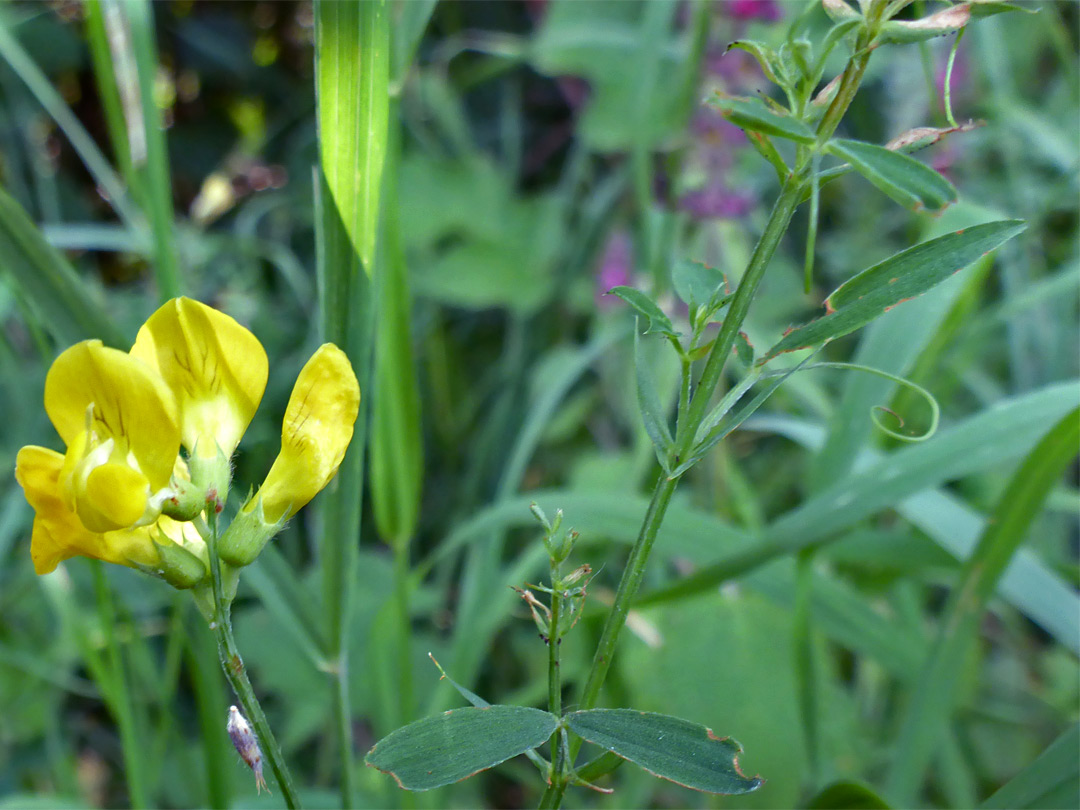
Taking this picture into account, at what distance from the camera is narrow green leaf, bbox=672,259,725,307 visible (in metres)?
0.39

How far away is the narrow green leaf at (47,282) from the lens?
0.50 metres

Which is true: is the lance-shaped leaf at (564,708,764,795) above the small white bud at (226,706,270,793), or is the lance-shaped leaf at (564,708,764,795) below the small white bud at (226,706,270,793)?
below

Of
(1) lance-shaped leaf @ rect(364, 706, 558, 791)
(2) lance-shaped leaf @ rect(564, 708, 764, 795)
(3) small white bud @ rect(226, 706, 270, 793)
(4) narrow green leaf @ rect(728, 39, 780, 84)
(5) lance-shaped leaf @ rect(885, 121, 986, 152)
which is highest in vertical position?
(4) narrow green leaf @ rect(728, 39, 780, 84)

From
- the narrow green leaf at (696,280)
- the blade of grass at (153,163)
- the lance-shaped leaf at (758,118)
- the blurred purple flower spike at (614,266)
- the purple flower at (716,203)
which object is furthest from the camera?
the blurred purple flower spike at (614,266)

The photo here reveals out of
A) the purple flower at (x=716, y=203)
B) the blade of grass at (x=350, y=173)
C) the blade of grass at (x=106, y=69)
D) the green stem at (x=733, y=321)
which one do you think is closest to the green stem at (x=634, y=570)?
the green stem at (x=733, y=321)

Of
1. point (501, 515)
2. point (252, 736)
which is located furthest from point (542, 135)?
point (252, 736)

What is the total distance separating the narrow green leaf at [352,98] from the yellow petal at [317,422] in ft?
0.52

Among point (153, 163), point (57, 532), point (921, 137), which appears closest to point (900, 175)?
point (921, 137)

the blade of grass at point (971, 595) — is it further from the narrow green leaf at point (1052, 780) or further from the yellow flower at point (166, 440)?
the yellow flower at point (166, 440)

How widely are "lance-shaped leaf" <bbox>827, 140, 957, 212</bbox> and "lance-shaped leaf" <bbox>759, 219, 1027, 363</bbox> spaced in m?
0.03

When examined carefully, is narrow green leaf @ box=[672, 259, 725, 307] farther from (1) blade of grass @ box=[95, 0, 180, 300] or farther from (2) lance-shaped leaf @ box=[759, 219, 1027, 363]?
(1) blade of grass @ box=[95, 0, 180, 300]

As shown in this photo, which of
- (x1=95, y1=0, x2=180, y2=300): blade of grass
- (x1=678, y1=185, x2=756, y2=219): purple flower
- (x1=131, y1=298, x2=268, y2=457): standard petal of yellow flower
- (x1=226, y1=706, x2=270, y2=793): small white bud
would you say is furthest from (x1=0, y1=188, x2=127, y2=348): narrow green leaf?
(x1=678, y1=185, x2=756, y2=219): purple flower

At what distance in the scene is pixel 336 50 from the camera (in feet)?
1.46

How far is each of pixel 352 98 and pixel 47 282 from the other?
0.23 m
